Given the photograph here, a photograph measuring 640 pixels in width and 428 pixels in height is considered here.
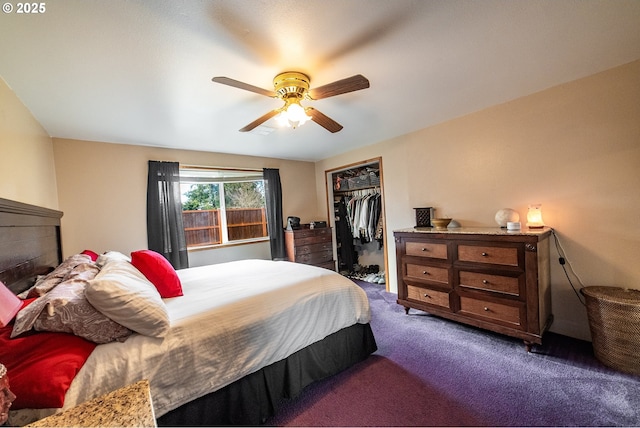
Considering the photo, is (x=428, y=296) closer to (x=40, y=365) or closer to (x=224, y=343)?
(x=224, y=343)

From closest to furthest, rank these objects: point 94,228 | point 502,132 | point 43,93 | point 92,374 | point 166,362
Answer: point 92,374 < point 166,362 < point 43,93 < point 502,132 < point 94,228

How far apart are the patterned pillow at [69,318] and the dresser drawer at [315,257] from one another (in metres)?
2.95

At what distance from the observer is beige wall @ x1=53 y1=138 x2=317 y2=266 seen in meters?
2.69

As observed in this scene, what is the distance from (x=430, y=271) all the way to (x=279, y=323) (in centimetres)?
173

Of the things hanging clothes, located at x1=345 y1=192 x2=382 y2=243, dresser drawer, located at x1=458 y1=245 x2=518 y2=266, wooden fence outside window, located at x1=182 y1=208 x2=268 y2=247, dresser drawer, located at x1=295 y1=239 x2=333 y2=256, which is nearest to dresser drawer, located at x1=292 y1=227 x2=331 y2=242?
dresser drawer, located at x1=295 y1=239 x2=333 y2=256

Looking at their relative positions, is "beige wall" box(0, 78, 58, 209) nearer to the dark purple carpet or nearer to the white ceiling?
the white ceiling

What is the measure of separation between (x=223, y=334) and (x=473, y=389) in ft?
5.45

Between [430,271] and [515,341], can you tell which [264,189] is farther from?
[515,341]

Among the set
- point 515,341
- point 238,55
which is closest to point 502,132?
point 515,341

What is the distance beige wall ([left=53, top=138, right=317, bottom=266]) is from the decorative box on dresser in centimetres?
300

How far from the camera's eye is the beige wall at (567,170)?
1889mm

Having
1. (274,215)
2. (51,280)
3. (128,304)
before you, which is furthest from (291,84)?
(274,215)

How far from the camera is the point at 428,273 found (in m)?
2.55

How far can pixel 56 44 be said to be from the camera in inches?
51.0
